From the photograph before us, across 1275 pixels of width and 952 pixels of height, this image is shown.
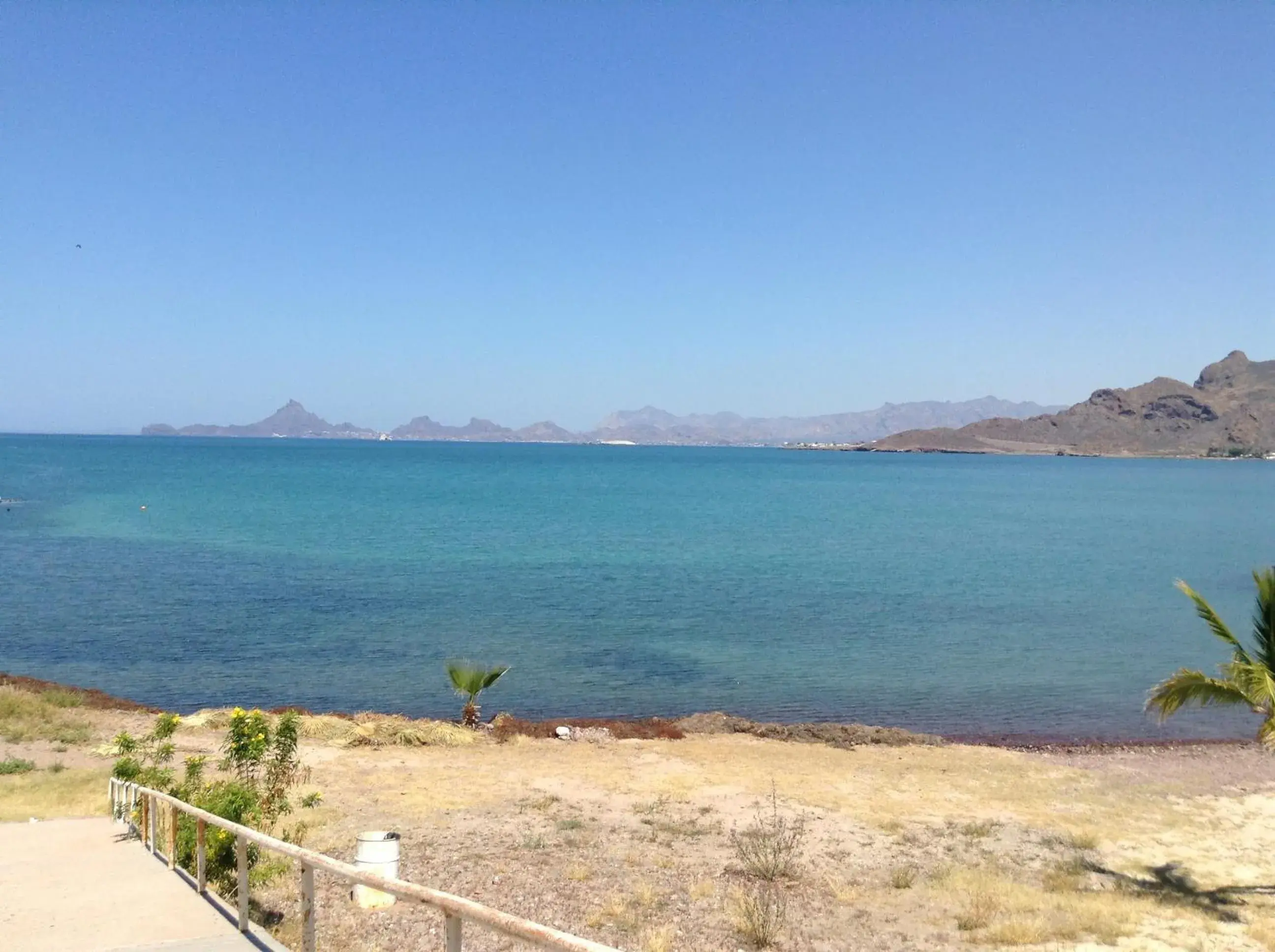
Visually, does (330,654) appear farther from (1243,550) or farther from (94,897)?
(1243,550)

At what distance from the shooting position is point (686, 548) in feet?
181

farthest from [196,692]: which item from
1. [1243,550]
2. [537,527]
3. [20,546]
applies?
[1243,550]

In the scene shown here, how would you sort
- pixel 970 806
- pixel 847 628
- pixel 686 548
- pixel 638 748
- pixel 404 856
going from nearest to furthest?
pixel 404 856
pixel 970 806
pixel 638 748
pixel 847 628
pixel 686 548

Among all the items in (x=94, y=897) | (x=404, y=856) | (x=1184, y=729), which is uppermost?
(x=94, y=897)

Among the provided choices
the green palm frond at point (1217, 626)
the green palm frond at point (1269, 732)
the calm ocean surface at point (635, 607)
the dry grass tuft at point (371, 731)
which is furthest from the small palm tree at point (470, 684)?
the green palm frond at point (1269, 732)

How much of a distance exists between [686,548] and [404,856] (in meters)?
44.0

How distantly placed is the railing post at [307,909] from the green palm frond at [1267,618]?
1152 centimetres

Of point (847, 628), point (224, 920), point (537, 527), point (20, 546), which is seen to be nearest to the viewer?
point (224, 920)

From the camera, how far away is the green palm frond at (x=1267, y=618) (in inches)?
461

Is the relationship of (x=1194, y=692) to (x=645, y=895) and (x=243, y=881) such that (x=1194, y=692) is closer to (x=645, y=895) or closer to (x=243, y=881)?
(x=645, y=895)

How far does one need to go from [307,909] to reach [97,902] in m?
2.67

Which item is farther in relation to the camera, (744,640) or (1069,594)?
(1069,594)

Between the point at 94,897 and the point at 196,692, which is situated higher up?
the point at 94,897

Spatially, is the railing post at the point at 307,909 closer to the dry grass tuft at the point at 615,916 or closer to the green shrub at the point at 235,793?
the green shrub at the point at 235,793
